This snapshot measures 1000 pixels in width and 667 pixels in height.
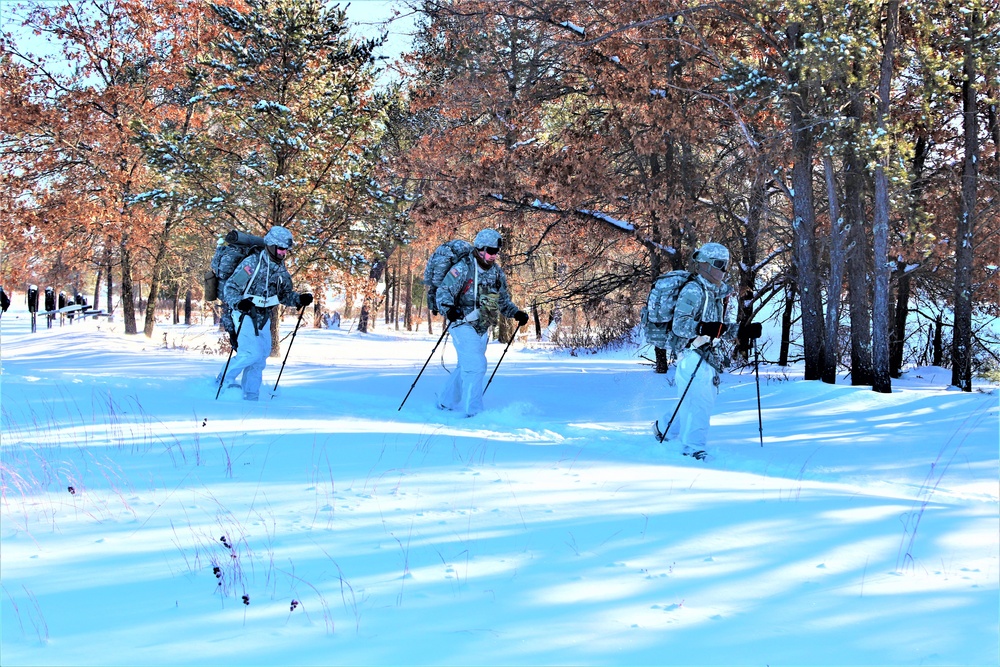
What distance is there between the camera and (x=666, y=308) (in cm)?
851

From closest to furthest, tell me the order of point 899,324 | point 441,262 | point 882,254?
point 441,262, point 882,254, point 899,324

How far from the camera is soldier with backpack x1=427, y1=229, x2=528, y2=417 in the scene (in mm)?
10070

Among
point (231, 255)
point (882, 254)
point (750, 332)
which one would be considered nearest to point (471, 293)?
point (231, 255)

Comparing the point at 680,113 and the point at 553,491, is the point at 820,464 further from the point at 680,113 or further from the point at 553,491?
the point at 680,113

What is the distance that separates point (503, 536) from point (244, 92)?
15.8 metres

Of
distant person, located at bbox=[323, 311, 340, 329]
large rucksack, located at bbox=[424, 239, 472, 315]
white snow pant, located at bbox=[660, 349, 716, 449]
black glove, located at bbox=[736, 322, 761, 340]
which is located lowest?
white snow pant, located at bbox=[660, 349, 716, 449]

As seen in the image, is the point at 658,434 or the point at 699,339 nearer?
the point at 699,339

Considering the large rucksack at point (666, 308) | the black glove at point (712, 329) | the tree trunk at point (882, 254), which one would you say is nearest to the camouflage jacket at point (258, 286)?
the large rucksack at point (666, 308)

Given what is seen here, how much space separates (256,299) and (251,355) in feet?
2.21

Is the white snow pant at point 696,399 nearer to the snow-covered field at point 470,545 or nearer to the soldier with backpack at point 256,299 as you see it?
the snow-covered field at point 470,545

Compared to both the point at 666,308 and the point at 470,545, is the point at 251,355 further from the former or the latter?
the point at 470,545

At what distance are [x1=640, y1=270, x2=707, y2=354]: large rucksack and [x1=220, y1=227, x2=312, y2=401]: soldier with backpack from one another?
4.42 m

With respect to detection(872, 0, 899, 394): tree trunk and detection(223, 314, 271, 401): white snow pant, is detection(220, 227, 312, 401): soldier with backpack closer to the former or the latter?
detection(223, 314, 271, 401): white snow pant

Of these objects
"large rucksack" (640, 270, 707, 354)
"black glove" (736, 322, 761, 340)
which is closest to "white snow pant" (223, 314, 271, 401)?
"large rucksack" (640, 270, 707, 354)
